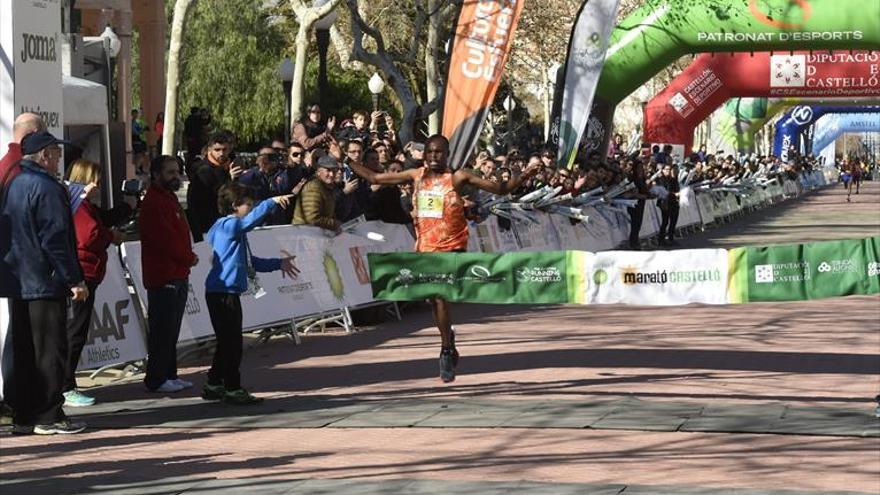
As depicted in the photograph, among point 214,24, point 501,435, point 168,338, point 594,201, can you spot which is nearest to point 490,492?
point 501,435

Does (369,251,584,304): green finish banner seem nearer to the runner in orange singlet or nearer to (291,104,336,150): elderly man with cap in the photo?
the runner in orange singlet

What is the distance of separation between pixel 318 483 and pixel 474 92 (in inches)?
541

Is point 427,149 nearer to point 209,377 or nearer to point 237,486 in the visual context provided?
point 209,377

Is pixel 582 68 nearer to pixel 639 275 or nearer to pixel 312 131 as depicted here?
pixel 312 131

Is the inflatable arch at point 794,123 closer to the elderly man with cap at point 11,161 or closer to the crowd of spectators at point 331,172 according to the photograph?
the crowd of spectators at point 331,172

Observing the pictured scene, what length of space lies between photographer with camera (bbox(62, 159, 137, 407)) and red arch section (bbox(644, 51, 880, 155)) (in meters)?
29.9

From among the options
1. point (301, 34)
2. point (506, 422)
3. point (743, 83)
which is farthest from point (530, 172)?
point (743, 83)

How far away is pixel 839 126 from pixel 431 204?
96932 mm

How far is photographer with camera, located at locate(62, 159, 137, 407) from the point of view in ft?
38.7

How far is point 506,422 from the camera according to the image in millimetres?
10852

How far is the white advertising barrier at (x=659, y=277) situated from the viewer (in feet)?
37.6

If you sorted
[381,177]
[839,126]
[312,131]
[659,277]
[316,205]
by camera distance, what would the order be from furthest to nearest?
[839,126], [312,131], [316,205], [381,177], [659,277]

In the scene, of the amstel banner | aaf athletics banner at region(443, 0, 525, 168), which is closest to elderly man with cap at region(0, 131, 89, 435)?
the amstel banner

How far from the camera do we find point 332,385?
1303 cm
